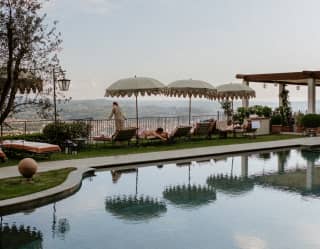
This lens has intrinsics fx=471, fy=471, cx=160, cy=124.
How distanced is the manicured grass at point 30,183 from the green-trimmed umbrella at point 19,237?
3.58 feet

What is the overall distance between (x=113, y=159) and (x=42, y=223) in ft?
17.1

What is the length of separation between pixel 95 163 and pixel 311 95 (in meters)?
13.0

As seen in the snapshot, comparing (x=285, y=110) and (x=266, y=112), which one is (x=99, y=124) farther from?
(x=285, y=110)

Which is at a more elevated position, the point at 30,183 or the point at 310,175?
the point at 30,183

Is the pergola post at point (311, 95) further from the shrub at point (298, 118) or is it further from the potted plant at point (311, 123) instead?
the potted plant at point (311, 123)

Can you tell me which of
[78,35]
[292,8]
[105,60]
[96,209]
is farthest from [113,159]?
[105,60]

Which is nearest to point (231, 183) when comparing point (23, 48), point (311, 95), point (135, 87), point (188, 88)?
point (23, 48)

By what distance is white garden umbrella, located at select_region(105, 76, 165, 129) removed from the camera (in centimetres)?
1509

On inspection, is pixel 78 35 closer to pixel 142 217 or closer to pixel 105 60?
pixel 105 60

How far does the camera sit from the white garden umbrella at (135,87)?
1509 centimetres

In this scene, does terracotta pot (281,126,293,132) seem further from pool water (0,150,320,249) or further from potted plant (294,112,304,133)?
pool water (0,150,320,249)

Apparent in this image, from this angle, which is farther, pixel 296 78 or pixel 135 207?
pixel 296 78

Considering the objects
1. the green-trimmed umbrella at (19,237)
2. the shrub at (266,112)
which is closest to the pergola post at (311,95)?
the shrub at (266,112)

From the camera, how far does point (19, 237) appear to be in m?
6.30
